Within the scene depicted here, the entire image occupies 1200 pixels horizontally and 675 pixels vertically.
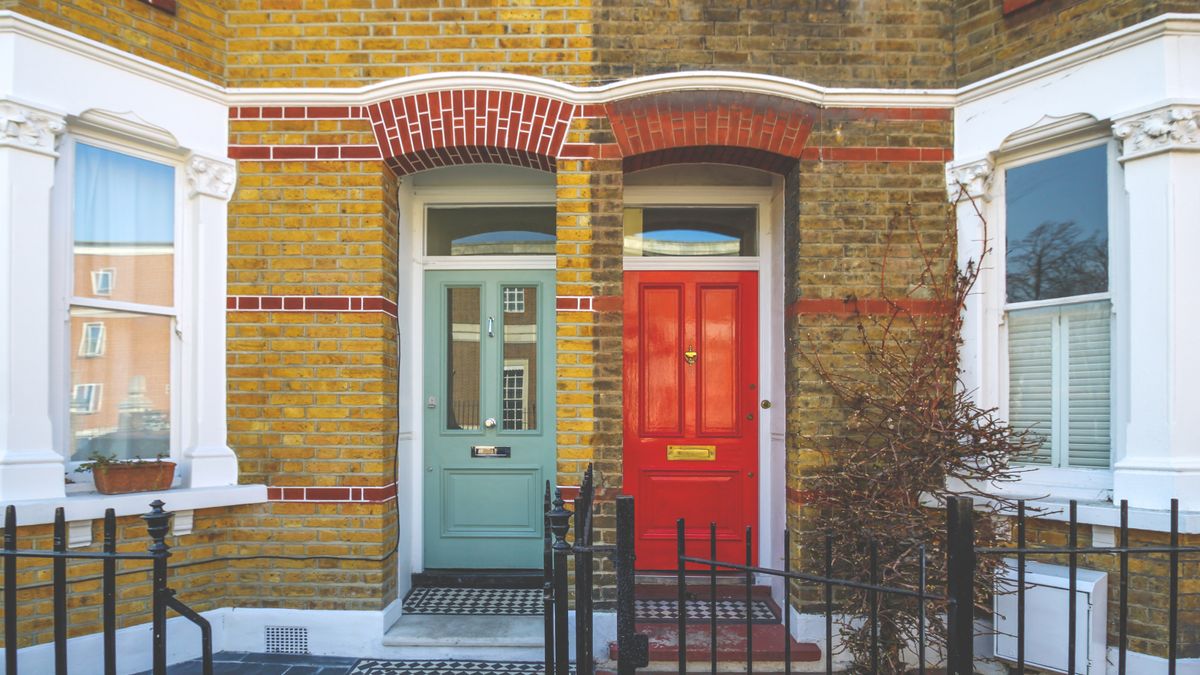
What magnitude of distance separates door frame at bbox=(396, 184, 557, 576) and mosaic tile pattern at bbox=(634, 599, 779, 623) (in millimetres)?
1493

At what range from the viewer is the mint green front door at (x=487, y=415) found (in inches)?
209

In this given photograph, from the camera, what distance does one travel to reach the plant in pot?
3.99m

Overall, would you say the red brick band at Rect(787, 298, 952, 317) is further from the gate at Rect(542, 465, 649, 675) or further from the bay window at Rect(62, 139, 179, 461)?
the bay window at Rect(62, 139, 179, 461)

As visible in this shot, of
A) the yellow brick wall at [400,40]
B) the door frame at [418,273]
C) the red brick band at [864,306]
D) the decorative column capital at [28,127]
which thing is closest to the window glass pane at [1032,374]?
the red brick band at [864,306]

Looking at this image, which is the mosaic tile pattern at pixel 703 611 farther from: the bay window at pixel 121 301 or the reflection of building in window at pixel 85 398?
the reflection of building in window at pixel 85 398

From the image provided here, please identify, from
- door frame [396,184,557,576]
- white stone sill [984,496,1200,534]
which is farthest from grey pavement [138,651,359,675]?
white stone sill [984,496,1200,534]

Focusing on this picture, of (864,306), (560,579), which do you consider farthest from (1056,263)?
(560,579)

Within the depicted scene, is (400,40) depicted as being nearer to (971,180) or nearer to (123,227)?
(123,227)

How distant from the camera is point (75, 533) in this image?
3840 millimetres

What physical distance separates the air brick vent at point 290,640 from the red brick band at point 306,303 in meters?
2.02

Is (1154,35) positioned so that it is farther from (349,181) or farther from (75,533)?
(75,533)

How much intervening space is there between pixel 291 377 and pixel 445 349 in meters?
1.19

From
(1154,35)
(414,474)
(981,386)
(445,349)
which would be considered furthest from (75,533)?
(1154,35)

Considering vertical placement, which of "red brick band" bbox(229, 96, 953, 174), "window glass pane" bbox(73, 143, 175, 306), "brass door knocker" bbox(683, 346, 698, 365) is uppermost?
"red brick band" bbox(229, 96, 953, 174)
